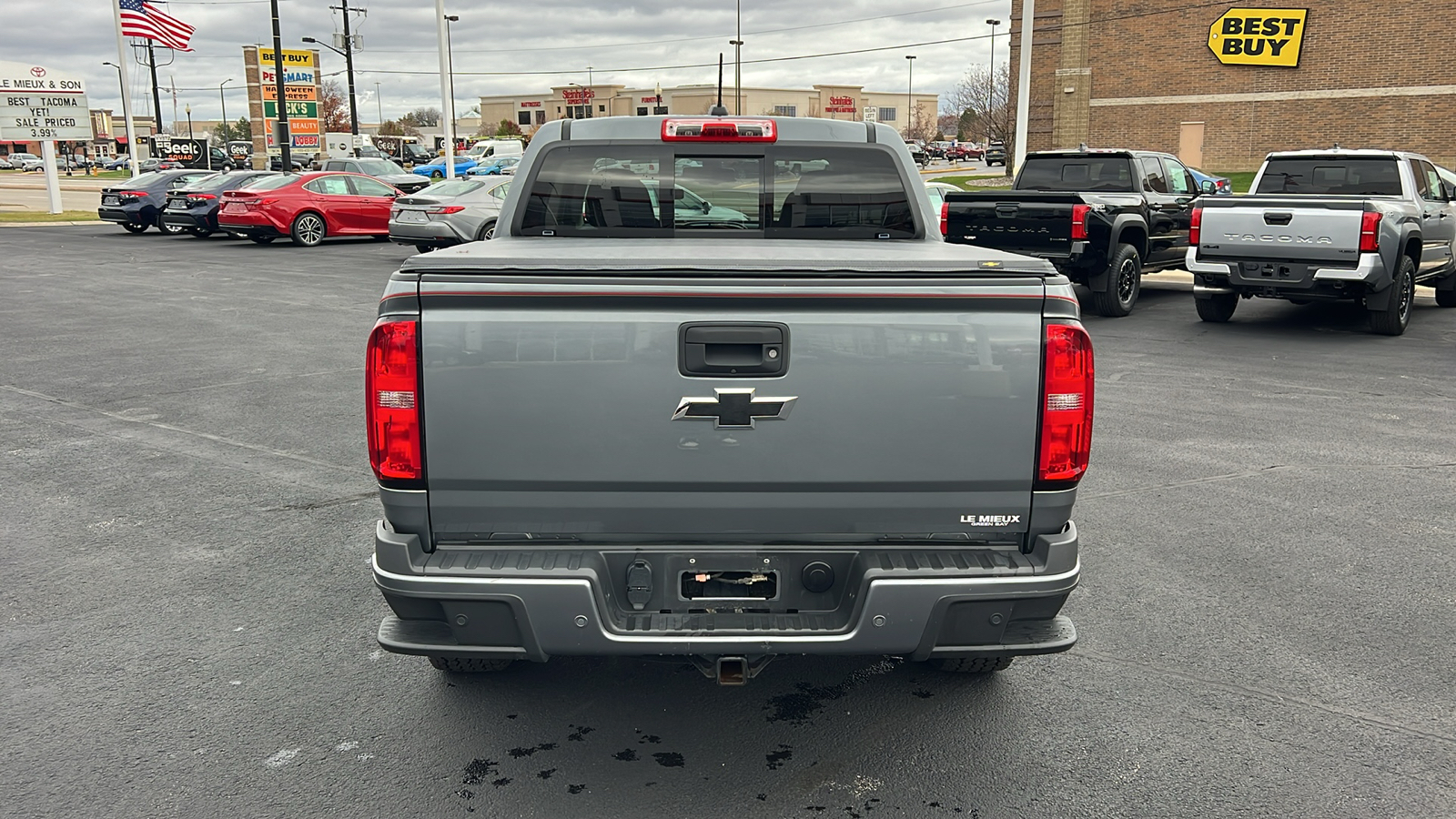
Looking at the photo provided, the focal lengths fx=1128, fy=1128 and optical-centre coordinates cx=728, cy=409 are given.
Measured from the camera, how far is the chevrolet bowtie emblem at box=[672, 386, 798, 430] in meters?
3.07

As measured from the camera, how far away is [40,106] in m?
36.7

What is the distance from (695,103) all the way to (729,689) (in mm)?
128362

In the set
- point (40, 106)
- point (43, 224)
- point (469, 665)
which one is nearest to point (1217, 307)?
point (469, 665)

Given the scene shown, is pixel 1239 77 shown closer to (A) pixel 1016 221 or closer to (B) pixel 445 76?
A: (B) pixel 445 76

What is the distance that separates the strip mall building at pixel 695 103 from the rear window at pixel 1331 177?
93.5 meters

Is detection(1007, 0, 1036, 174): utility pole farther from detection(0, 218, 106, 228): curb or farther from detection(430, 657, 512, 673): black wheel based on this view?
detection(0, 218, 106, 228): curb

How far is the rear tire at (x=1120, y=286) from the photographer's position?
13594 mm

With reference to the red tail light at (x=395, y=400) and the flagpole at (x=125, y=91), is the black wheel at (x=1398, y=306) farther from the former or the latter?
the flagpole at (x=125, y=91)

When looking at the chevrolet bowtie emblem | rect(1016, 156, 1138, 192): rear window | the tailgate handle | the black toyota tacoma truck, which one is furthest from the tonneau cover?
rect(1016, 156, 1138, 192): rear window

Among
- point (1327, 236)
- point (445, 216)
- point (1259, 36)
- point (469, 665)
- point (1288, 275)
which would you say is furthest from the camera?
point (1259, 36)

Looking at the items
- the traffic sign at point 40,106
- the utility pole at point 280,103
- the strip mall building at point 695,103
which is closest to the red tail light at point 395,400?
the utility pole at point 280,103

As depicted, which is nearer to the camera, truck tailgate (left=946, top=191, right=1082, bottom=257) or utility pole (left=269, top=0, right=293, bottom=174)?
truck tailgate (left=946, top=191, right=1082, bottom=257)

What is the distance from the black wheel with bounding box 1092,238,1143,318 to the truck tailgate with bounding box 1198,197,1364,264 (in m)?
1.28

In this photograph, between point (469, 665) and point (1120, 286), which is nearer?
point (469, 665)
